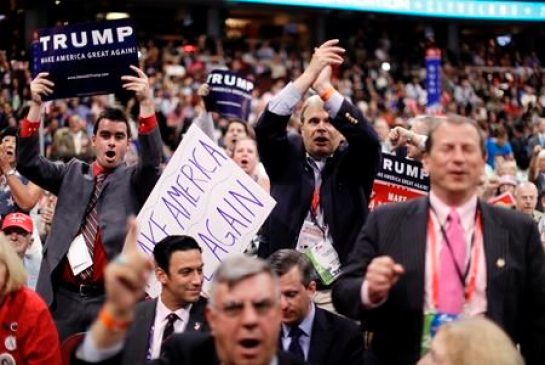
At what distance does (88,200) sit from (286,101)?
4.13ft

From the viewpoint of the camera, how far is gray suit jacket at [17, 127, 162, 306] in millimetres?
6016

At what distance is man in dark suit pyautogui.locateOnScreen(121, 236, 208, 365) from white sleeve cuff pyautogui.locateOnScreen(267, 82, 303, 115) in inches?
29.3

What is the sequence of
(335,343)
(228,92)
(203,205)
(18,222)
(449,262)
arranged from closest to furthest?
(449,262)
(335,343)
(203,205)
(18,222)
(228,92)

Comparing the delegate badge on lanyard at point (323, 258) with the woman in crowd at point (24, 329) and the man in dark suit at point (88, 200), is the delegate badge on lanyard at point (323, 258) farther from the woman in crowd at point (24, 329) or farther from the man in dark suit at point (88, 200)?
the woman in crowd at point (24, 329)

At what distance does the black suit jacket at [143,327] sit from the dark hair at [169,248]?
0.60 feet

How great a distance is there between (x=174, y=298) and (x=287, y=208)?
0.81 metres

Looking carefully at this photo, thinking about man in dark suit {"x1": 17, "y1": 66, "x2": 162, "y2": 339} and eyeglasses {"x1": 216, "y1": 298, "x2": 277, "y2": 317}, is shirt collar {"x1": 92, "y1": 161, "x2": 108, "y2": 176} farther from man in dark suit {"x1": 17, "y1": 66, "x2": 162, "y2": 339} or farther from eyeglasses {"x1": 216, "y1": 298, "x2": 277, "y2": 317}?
eyeglasses {"x1": 216, "y1": 298, "x2": 277, "y2": 317}

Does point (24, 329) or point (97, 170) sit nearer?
point (24, 329)

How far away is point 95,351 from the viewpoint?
10.7ft

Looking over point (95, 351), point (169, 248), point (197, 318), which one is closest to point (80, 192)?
point (169, 248)

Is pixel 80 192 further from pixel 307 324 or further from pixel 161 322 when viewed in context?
pixel 307 324

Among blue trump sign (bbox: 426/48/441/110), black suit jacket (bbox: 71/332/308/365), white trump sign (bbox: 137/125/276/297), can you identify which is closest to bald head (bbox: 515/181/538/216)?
white trump sign (bbox: 137/125/276/297)

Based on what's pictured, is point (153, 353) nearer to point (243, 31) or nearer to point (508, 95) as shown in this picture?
point (508, 95)

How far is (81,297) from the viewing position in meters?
6.01
